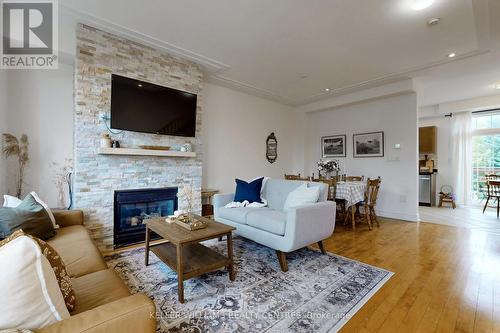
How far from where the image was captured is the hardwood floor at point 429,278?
1.63 m

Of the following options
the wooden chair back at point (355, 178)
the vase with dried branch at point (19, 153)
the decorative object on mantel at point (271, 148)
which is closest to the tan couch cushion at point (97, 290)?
the vase with dried branch at point (19, 153)

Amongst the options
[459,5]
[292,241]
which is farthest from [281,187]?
[459,5]

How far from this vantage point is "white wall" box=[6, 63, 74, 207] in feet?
9.50

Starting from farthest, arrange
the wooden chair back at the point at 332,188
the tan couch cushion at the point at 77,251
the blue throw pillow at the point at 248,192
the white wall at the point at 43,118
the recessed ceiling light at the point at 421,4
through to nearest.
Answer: the wooden chair back at the point at 332,188 → the blue throw pillow at the point at 248,192 → the white wall at the point at 43,118 → the recessed ceiling light at the point at 421,4 → the tan couch cushion at the point at 77,251

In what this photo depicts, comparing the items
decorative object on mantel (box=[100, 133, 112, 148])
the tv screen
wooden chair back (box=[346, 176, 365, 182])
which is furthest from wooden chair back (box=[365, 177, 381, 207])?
decorative object on mantel (box=[100, 133, 112, 148])

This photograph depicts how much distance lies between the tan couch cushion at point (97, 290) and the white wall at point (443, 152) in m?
7.92

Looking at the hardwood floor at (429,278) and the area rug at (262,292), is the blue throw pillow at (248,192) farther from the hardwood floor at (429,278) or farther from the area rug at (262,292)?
the hardwood floor at (429,278)

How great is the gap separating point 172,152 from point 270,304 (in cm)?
244

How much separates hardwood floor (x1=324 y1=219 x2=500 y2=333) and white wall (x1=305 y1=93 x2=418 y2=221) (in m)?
0.89

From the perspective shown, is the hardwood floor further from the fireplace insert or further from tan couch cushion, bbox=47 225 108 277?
the fireplace insert

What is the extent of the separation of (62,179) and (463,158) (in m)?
8.76

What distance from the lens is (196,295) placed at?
6.29 feet

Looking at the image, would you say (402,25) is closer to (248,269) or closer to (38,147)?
(248,269)

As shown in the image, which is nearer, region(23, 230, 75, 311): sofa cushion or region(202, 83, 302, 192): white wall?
region(23, 230, 75, 311): sofa cushion
